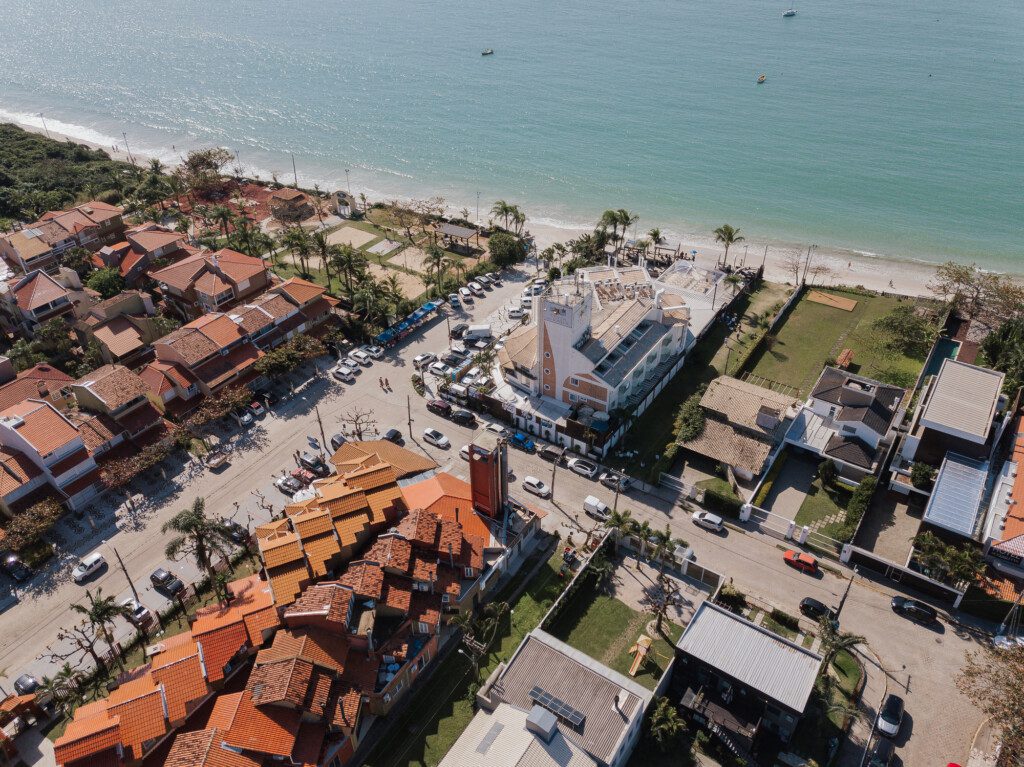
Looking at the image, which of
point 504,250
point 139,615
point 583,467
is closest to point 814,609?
point 583,467

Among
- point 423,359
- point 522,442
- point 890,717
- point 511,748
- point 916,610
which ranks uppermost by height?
point 916,610

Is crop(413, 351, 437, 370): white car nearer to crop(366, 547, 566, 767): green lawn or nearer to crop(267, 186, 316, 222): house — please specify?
crop(366, 547, 566, 767): green lawn

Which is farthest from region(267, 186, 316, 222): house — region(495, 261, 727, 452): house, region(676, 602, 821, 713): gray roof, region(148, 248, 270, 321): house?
region(676, 602, 821, 713): gray roof

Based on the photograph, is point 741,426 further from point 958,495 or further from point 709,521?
point 958,495

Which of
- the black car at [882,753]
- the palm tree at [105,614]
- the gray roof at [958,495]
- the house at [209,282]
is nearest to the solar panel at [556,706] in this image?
the black car at [882,753]

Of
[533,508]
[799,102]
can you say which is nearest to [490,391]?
[533,508]

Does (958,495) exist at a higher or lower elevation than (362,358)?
higher
